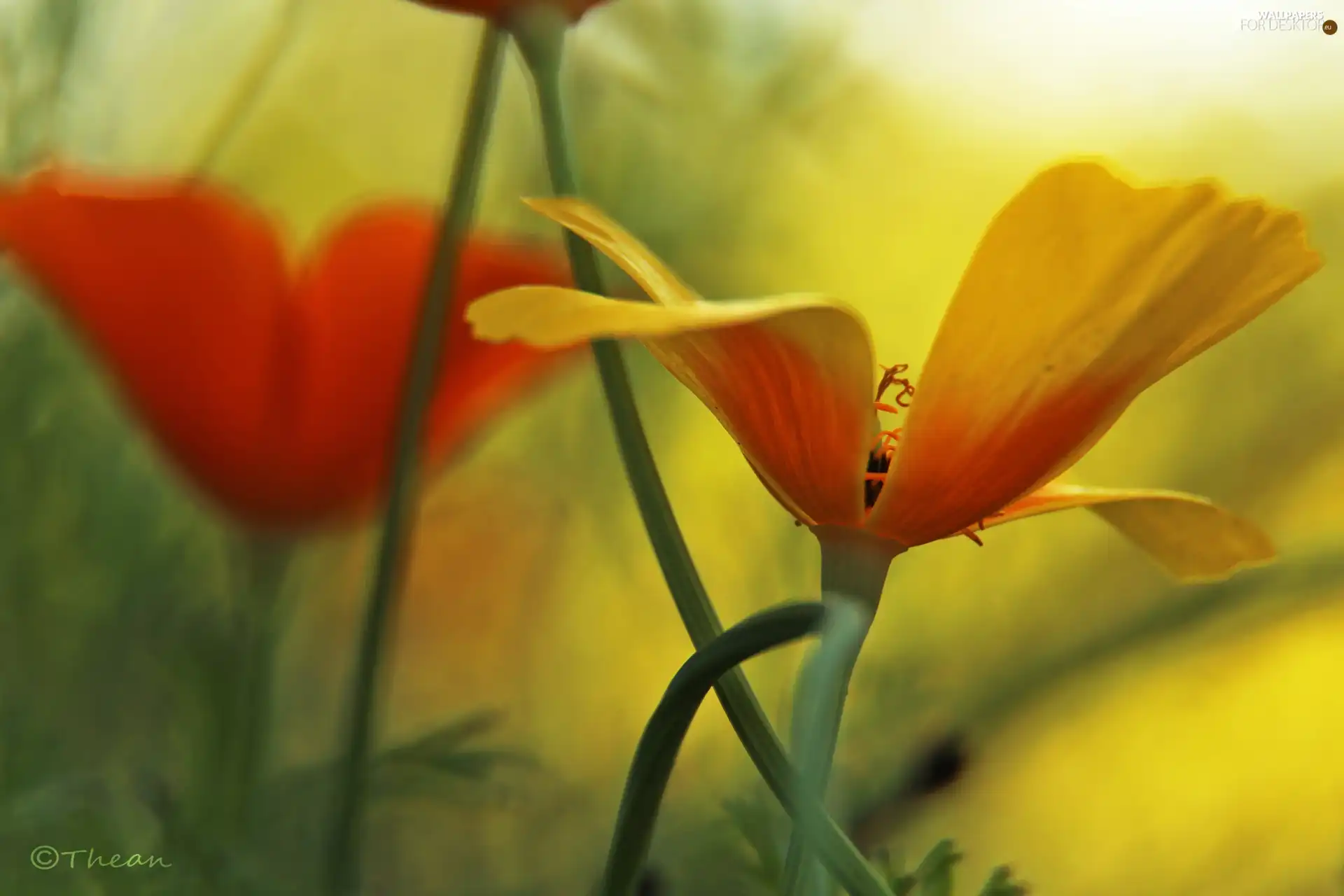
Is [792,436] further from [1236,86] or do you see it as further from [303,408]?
[1236,86]

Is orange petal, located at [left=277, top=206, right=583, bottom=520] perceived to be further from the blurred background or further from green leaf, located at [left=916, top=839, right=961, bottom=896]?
green leaf, located at [left=916, top=839, right=961, bottom=896]

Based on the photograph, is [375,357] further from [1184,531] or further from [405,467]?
[1184,531]

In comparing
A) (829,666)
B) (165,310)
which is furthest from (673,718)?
A: (165,310)
